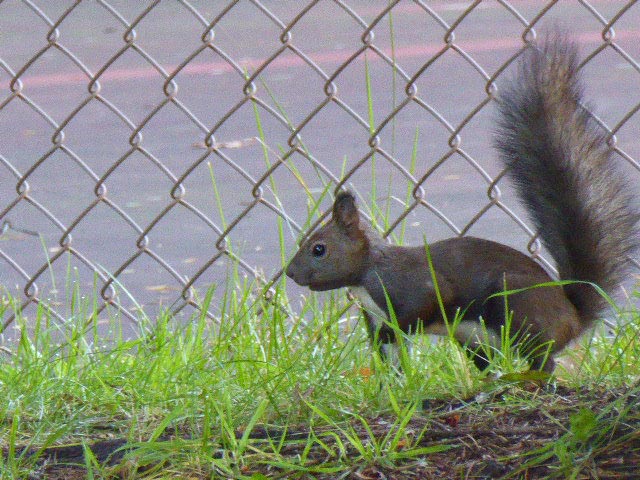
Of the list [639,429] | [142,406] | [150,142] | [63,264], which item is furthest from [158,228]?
[639,429]

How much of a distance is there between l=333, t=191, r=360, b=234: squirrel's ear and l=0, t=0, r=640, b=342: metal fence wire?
0.23 meters

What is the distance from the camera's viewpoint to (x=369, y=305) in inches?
125

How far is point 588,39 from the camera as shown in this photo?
10.4 meters

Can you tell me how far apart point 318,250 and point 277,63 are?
A: 23.8 ft

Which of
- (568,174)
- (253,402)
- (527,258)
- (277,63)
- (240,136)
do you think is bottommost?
(240,136)

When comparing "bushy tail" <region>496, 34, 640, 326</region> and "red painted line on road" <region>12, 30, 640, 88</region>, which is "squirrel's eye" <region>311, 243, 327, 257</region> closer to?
"bushy tail" <region>496, 34, 640, 326</region>

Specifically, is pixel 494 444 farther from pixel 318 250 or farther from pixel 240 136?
pixel 240 136

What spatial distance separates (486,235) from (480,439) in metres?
3.47

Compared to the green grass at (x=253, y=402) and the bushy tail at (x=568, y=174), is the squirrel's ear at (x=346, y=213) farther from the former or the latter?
the bushy tail at (x=568, y=174)

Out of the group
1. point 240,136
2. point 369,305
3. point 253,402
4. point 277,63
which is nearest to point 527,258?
point 369,305

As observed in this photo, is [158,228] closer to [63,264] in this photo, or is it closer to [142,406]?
[63,264]

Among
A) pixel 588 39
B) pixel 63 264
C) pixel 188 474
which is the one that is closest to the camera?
pixel 188 474

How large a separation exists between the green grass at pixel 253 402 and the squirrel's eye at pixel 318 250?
201 mm

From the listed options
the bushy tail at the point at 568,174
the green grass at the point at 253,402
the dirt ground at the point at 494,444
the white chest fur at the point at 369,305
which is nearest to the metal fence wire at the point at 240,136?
the bushy tail at the point at 568,174
